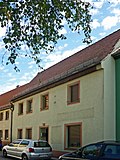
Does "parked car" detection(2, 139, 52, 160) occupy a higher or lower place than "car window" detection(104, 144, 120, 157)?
lower

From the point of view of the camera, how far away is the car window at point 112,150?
12.3m

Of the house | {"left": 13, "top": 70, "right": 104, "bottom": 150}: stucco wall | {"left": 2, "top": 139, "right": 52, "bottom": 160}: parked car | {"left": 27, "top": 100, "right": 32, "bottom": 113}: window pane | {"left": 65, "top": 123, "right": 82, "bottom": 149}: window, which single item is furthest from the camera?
{"left": 27, "top": 100, "right": 32, "bottom": 113}: window pane

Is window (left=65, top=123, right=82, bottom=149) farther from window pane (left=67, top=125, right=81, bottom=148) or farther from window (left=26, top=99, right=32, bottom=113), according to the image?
window (left=26, top=99, right=32, bottom=113)

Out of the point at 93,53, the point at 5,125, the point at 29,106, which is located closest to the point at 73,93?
the point at 93,53

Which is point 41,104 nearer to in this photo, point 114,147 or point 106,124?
point 106,124

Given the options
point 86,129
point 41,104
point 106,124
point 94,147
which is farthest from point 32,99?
point 94,147

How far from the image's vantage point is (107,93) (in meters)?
19.0

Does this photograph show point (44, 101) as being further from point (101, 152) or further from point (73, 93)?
point (101, 152)

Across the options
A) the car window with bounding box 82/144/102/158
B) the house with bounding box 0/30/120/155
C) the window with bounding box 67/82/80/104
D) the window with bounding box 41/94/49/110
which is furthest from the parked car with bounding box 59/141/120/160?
the window with bounding box 41/94/49/110

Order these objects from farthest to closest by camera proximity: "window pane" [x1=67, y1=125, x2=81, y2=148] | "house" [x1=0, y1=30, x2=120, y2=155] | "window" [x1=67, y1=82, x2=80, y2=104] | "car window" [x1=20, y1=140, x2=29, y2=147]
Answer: "window" [x1=67, y1=82, x2=80, y2=104] → "window pane" [x1=67, y1=125, x2=81, y2=148] → "car window" [x1=20, y1=140, x2=29, y2=147] → "house" [x1=0, y1=30, x2=120, y2=155]

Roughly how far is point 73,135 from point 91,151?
8899mm

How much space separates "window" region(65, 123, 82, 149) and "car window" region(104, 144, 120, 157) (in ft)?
27.0

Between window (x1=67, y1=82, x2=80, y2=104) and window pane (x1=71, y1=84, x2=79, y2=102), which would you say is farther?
window pane (x1=71, y1=84, x2=79, y2=102)

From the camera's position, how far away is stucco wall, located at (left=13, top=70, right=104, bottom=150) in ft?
62.8
